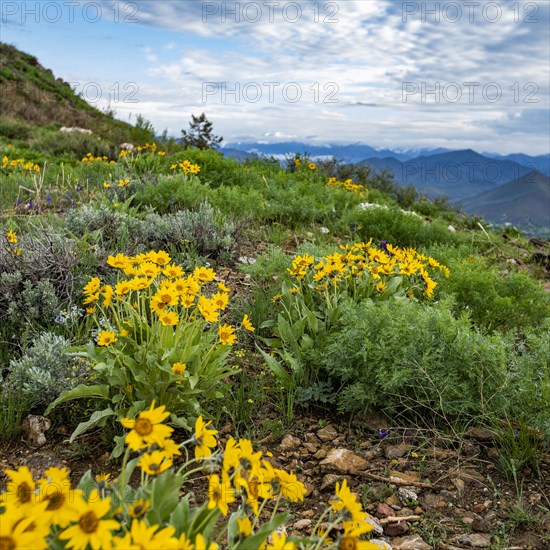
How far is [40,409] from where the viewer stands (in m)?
2.92

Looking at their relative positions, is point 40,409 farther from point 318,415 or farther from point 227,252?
point 227,252

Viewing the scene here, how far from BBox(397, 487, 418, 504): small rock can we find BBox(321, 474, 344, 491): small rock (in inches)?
10.4

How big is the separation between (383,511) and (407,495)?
0.17 meters

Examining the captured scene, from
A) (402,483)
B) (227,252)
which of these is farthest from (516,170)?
(402,483)

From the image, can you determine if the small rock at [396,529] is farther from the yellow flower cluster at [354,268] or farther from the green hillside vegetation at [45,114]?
the green hillside vegetation at [45,114]

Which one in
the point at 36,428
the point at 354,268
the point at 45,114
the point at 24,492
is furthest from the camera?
the point at 45,114

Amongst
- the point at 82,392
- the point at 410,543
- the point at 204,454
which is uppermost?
the point at 204,454

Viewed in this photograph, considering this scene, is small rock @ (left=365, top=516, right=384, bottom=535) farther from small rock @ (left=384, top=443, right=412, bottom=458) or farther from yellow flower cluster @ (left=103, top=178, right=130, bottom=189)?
yellow flower cluster @ (left=103, top=178, right=130, bottom=189)

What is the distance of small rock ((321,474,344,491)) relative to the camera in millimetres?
2459

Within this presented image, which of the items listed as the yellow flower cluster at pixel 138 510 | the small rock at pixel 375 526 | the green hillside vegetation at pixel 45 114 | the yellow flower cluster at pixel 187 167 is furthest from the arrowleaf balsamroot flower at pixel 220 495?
the green hillside vegetation at pixel 45 114

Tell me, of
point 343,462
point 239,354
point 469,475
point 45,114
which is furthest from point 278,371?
point 45,114

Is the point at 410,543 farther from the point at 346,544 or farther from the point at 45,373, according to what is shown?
the point at 45,373

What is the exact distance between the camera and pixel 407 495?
2438 millimetres

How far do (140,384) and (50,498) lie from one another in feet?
4.77
